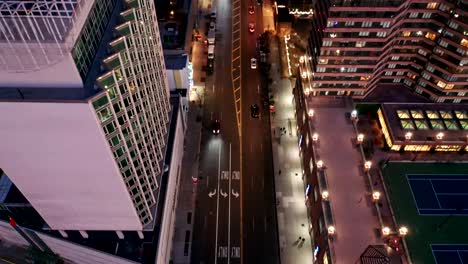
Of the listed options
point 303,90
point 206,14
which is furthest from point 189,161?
point 206,14

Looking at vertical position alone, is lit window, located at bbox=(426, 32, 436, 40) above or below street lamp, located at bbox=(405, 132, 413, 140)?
above

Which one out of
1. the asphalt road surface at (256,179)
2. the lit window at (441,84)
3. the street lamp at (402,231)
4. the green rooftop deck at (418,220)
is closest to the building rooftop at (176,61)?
the asphalt road surface at (256,179)

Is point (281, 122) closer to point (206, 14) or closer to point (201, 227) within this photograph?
point (201, 227)

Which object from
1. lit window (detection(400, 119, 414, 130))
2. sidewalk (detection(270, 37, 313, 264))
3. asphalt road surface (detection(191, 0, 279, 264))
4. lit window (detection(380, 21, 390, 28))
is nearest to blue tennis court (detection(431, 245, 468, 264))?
sidewalk (detection(270, 37, 313, 264))

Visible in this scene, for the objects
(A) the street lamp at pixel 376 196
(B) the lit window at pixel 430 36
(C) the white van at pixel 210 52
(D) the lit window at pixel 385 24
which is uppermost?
(C) the white van at pixel 210 52

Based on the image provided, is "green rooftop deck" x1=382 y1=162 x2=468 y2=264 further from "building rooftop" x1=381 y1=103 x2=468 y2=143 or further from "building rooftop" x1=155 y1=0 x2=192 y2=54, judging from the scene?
"building rooftop" x1=155 y1=0 x2=192 y2=54

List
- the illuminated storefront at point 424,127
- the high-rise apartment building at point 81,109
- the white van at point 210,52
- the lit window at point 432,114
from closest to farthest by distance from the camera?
1. the high-rise apartment building at point 81,109
2. the illuminated storefront at point 424,127
3. the lit window at point 432,114
4. the white van at point 210,52

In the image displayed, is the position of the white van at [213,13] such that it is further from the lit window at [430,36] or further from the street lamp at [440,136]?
the street lamp at [440,136]
